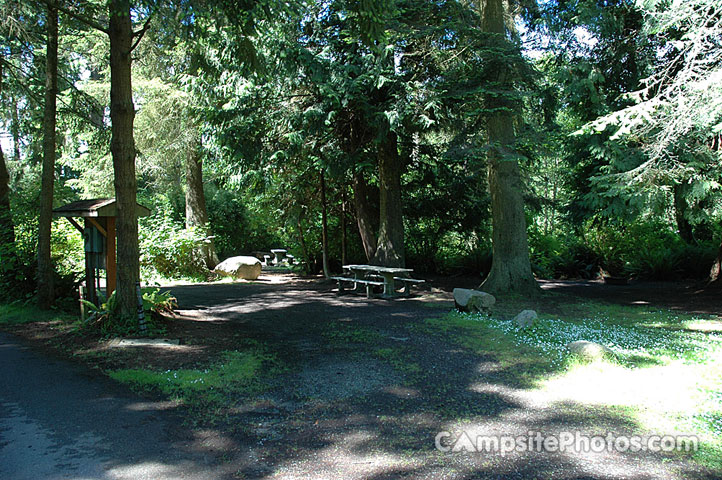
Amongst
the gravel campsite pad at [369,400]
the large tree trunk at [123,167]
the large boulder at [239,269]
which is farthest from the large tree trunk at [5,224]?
the large boulder at [239,269]

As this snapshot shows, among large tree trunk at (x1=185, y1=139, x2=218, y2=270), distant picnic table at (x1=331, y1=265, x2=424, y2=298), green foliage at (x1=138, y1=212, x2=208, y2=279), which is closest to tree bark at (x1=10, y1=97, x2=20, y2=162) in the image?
green foliage at (x1=138, y1=212, x2=208, y2=279)

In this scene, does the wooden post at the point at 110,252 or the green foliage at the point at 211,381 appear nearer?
the green foliage at the point at 211,381

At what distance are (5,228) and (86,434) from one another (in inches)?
329

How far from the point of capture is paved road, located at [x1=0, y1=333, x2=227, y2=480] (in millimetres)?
3396

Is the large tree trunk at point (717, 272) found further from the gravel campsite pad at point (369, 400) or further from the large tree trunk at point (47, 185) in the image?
the large tree trunk at point (47, 185)

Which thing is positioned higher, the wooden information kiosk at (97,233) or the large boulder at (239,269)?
the wooden information kiosk at (97,233)

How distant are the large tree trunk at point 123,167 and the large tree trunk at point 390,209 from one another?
6953 mm

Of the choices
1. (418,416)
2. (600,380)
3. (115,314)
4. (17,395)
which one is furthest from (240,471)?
(115,314)

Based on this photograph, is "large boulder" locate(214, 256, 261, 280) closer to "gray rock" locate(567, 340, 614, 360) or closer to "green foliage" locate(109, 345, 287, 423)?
"green foliage" locate(109, 345, 287, 423)

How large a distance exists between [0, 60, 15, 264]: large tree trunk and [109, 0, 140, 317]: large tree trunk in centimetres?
413

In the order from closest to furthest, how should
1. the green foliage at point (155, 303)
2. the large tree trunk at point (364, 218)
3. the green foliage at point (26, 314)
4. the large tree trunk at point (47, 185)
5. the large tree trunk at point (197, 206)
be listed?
the green foliage at point (155, 303), the green foliage at point (26, 314), the large tree trunk at point (47, 185), the large tree trunk at point (364, 218), the large tree trunk at point (197, 206)

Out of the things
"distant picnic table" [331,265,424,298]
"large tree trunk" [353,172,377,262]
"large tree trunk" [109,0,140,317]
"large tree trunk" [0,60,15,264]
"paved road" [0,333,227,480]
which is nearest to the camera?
"paved road" [0,333,227,480]

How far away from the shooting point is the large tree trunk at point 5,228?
10.0m

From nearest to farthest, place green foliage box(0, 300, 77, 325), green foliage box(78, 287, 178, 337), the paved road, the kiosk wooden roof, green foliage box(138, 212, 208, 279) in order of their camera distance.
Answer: the paved road, green foliage box(78, 287, 178, 337), the kiosk wooden roof, green foliage box(0, 300, 77, 325), green foliage box(138, 212, 208, 279)
